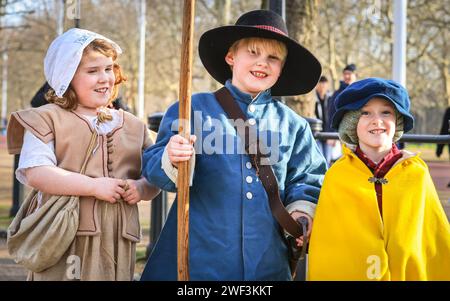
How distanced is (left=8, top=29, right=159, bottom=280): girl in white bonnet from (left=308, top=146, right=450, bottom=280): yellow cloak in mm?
794

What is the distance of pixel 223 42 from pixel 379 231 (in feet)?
3.50

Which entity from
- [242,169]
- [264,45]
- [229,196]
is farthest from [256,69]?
[229,196]

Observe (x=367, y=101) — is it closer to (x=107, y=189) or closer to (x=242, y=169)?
(x=242, y=169)

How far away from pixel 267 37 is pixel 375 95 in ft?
1.69

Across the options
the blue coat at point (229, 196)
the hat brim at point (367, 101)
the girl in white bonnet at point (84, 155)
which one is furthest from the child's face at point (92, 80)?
the hat brim at point (367, 101)

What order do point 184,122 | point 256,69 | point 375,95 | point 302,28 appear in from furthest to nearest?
point 302,28 < point 256,69 < point 375,95 < point 184,122

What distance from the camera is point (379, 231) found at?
9.06ft

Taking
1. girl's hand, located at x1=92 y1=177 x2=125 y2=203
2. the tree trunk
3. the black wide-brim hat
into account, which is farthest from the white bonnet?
the tree trunk

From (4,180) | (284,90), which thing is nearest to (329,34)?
(4,180)

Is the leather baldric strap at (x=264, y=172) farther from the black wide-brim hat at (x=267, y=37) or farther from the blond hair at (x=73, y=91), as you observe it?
the blond hair at (x=73, y=91)

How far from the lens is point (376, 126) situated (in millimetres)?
→ 2898

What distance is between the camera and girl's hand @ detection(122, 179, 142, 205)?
2.99m

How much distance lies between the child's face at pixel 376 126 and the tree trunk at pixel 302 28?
376 centimetres

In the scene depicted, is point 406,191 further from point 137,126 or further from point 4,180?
point 4,180
